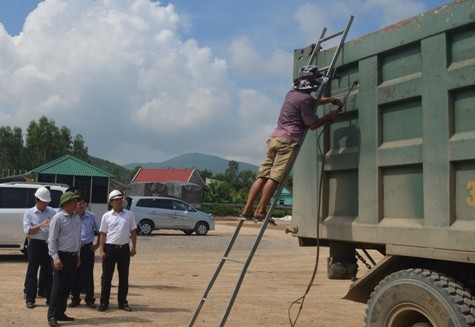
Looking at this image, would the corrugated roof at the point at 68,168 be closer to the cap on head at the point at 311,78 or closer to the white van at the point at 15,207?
the white van at the point at 15,207

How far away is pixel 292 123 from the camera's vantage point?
5.23 meters

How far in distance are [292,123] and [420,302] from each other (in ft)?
6.50

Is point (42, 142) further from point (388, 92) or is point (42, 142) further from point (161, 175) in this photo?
point (388, 92)

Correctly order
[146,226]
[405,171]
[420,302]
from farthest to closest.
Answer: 1. [146,226]
2. [405,171]
3. [420,302]

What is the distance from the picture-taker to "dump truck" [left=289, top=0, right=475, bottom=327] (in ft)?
12.6

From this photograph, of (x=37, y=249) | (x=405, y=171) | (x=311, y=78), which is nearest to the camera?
(x=405, y=171)

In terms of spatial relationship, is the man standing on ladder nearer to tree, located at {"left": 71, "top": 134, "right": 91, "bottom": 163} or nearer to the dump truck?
the dump truck

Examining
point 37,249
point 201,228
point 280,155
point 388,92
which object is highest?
point 388,92

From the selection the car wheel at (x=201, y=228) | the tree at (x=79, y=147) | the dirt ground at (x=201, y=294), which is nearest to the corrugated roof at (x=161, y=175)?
the tree at (x=79, y=147)

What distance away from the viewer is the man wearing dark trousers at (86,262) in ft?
29.4

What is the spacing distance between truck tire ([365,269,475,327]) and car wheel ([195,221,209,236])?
820 inches

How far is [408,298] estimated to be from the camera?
4078 mm

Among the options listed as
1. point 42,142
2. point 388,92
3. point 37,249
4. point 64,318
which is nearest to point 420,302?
point 388,92

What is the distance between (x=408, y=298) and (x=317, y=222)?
1328 millimetres
